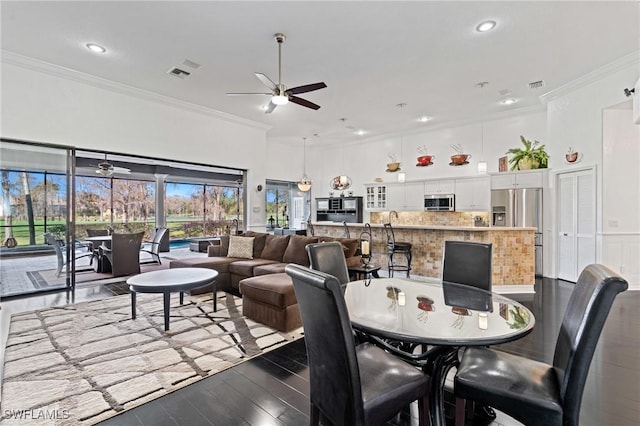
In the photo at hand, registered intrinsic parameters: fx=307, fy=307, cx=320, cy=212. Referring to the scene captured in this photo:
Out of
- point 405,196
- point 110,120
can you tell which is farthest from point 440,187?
point 110,120

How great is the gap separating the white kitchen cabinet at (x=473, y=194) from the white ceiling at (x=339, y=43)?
195cm

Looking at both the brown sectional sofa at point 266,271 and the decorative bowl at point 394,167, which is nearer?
the brown sectional sofa at point 266,271

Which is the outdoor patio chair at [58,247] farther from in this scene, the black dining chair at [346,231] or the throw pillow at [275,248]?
the black dining chair at [346,231]

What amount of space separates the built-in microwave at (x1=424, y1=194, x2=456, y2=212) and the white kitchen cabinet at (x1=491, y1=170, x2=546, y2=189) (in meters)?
1.07

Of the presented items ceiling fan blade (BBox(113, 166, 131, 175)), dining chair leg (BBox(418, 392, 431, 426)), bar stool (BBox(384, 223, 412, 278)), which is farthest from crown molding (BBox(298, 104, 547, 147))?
dining chair leg (BBox(418, 392, 431, 426))

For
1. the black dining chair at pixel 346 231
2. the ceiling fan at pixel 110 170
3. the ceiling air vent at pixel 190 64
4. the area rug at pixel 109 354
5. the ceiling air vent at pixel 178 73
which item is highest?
the ceiling air vent at pixel 190 64

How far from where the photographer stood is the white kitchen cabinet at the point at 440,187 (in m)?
7.57

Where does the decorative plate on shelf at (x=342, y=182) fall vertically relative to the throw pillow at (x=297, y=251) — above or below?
above

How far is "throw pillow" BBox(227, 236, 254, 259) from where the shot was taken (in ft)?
17.6

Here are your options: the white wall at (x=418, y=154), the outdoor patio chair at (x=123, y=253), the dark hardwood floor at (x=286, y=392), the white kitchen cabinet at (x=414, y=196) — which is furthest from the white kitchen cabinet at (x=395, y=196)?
the outdoor patio chair at (x=123, y=253)

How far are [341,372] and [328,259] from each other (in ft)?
4.69

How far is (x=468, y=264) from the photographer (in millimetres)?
2879

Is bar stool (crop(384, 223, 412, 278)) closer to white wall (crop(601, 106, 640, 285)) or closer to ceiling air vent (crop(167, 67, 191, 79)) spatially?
white wall (crop(601, 106, 640, 285))

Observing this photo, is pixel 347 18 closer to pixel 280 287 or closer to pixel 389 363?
pixel 280 287
